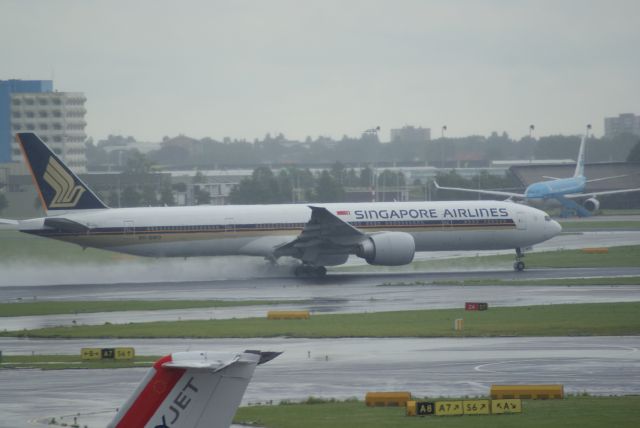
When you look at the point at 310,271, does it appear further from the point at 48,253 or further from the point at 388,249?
the point at 48,253

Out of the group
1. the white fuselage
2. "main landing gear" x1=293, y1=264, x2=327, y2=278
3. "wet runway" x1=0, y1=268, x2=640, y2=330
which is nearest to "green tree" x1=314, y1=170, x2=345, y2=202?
the white fuselage

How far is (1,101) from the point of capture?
16600cm

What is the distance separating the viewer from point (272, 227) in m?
59.4

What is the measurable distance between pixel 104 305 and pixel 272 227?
1406 cm

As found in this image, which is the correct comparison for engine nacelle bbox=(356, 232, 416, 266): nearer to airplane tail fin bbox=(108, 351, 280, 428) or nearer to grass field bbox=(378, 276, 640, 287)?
grass field bbox=(378, 276, 640, 287)

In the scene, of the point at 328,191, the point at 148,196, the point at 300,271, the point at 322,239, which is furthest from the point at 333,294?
the point at 328,191

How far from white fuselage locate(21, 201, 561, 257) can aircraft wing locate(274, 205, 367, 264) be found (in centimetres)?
106

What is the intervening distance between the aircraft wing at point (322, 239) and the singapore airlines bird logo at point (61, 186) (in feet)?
37.5

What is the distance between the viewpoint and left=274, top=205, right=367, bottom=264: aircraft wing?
57.4m

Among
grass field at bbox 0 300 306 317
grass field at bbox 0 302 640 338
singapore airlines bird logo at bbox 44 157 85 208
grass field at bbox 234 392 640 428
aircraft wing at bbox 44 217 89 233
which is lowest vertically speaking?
grass field at bbox 0 300 306 317

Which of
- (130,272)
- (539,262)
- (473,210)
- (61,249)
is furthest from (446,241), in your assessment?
(61,249)

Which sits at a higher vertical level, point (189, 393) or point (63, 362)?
point (189, 393)

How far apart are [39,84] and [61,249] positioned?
342ft

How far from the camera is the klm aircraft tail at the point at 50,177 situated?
56.8 m
